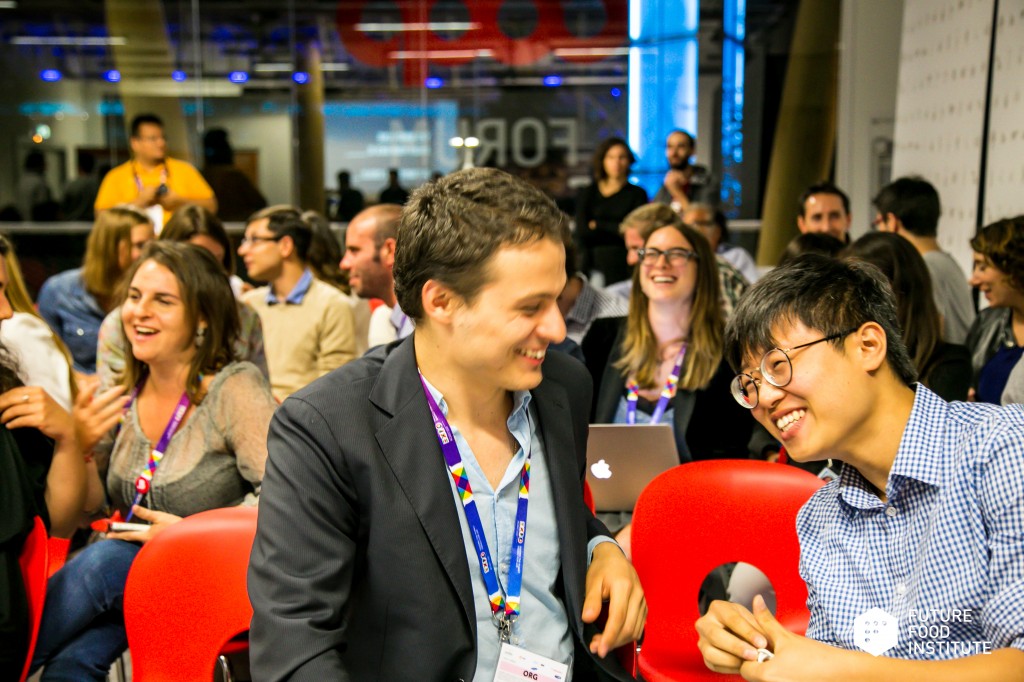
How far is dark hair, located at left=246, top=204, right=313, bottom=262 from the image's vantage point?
518cm

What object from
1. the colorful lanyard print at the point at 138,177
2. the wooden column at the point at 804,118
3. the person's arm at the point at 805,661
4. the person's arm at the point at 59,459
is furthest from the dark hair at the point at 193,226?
the wooden column at the point at 804,118

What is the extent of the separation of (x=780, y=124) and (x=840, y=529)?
8828mm

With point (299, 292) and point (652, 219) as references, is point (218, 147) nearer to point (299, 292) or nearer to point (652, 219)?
point (299, 292)

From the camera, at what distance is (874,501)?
5.45 feet

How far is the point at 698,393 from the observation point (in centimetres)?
356

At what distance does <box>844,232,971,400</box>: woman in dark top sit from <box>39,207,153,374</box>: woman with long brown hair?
388cm

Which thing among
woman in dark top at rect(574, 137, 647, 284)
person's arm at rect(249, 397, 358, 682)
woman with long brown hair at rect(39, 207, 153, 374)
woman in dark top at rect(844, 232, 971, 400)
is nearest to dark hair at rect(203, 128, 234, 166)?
woman in dark top at rect(574, 137, 647, 284)

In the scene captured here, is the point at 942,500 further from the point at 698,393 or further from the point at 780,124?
the point at 780,124

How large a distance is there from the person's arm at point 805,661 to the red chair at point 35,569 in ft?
5.44

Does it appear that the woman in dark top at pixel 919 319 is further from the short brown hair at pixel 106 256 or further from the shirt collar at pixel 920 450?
the short brown hair at pixel 106 256

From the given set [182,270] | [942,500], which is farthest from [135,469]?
[942,500]

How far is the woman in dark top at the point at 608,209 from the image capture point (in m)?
7.55

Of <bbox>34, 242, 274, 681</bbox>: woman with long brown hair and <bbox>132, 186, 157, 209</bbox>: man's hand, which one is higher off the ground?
<bbox>132, 186, 157, 209</bbox>: man's hand

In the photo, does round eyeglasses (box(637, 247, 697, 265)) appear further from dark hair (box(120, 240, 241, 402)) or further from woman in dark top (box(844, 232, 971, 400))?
dark hair (box(120, 240, 241, 402))
